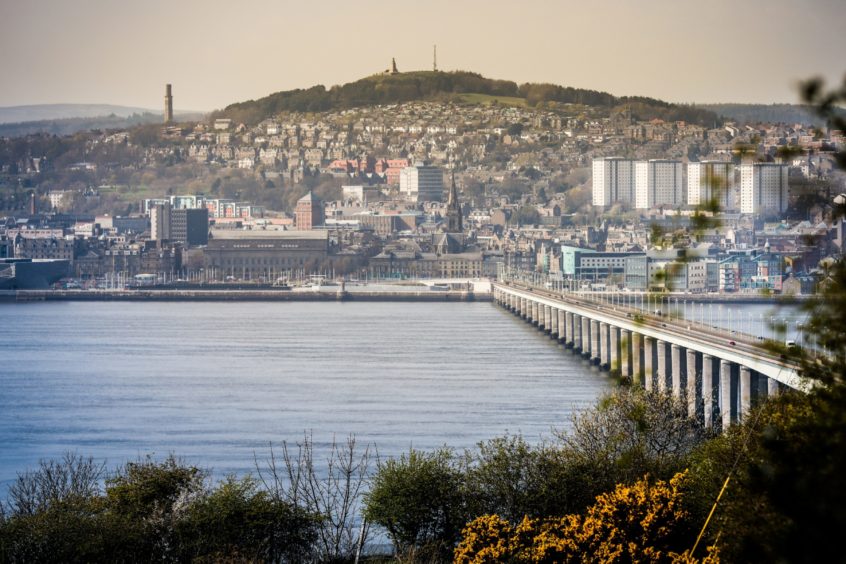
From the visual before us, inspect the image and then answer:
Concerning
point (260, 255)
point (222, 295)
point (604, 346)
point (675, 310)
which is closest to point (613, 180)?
point (260, 255)

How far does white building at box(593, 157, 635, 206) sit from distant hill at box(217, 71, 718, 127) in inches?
574

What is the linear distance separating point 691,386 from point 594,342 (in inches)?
382

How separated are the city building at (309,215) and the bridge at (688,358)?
4748 centimetres

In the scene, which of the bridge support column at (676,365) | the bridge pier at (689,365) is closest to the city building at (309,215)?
the bridge pier at (689,365)

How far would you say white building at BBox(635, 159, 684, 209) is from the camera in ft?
262

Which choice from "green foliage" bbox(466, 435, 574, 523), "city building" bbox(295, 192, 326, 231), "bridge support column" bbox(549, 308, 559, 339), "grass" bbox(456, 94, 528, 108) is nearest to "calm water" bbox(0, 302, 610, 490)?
"bridge support column" bbox(549, 308, 559, 339)

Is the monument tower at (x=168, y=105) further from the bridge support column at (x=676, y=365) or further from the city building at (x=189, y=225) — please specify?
the bridge support column at (x=676, y=365)

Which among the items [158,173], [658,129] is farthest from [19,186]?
[658,129]

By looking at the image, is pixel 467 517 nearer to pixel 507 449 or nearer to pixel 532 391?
pixel 507 449

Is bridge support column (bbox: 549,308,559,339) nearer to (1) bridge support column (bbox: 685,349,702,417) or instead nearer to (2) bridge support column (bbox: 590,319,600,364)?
(2) bridge support column (bbox: 590,319,600,364)

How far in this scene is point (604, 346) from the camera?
81.3 ft

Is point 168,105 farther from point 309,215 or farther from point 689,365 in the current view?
point 689,365

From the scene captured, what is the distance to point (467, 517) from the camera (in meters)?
9.12

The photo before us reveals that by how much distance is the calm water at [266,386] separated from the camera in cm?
1528
